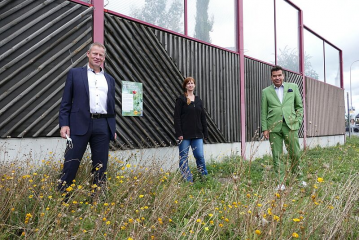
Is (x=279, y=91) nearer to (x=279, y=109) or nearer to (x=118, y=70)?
(x=279, y=109)

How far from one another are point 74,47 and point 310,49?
10.2m

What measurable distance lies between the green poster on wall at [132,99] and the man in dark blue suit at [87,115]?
79.7 inches

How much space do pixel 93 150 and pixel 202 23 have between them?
16.4 feet

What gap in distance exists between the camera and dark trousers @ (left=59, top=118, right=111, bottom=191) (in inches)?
129

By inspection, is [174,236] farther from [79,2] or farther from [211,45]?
[211,45]

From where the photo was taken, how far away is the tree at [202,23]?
24.1 feet

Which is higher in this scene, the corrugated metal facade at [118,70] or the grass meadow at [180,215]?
the corrugated metal facade at [118,70]

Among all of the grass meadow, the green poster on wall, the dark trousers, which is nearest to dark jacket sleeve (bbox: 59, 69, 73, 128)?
the dark trousers

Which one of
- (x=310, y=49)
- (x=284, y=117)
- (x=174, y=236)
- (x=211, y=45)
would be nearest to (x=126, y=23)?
(x=211, y=45)

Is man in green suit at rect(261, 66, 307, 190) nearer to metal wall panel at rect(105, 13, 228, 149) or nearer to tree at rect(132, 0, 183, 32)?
metal wall panel at rect(105, 13, 228, 149)

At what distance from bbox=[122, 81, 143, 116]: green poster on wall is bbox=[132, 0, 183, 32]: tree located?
1.34 metres

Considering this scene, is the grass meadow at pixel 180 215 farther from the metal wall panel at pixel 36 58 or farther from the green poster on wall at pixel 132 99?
the green poster on wall at pixel 132 99

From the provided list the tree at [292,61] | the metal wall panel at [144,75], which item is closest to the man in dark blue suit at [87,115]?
the metal wall panel at [144,75]

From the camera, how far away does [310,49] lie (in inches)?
491
